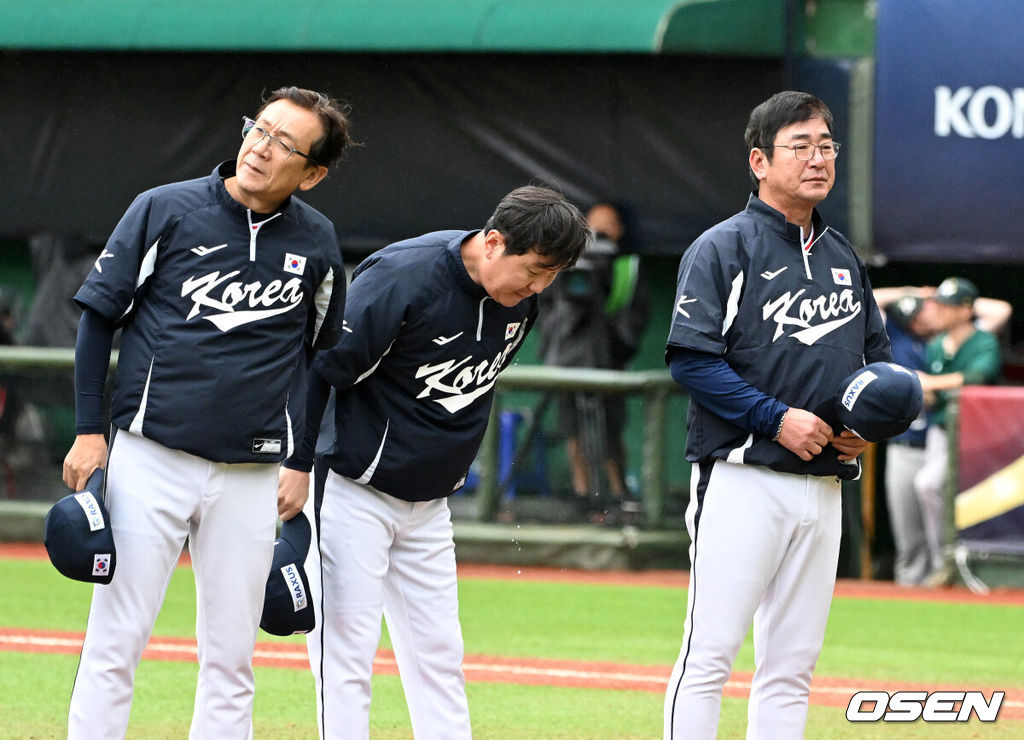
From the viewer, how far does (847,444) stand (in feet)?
15.0

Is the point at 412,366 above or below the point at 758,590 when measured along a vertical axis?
above

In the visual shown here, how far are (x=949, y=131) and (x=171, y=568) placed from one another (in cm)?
772

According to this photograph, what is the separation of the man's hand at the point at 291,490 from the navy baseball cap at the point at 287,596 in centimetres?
10

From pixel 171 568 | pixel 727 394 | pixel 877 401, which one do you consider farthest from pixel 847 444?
pixel 171 568

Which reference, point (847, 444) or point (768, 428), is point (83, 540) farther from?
point (847, 444)

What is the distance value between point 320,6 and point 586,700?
6366mm

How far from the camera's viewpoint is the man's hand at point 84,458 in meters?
4.19

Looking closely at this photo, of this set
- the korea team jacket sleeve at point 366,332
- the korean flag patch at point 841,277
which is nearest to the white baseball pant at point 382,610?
the korea team jacket sleeve at point 366,332

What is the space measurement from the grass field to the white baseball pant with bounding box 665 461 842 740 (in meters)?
1.47

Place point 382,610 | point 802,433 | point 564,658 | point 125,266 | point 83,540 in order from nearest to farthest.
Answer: point 83,540 < point 125,266 < point 802,433 < point 382,610 < point 564,658

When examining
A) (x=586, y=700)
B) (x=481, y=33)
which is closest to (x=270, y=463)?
(x=586, y=700)

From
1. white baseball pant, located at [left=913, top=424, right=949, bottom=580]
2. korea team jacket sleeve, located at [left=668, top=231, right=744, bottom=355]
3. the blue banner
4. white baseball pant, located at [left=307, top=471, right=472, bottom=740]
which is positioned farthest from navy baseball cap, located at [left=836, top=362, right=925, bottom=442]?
the blue banner

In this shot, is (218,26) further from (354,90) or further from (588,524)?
(588,524)

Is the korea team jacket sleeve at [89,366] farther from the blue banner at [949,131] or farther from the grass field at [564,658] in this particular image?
the blue banner at [949,131]
